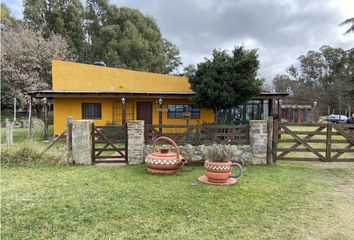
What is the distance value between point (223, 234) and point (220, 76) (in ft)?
34.0

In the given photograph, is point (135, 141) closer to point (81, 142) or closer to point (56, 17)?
point (81, 142)

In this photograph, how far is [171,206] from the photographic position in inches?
179

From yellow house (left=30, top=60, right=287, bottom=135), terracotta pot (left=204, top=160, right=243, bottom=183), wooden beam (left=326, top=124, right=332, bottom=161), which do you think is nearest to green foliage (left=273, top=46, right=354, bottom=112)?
yellow house (left=30, top=60, right=287, bottom=135)

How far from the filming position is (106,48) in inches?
1142

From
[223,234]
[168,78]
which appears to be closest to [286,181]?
[223,234]

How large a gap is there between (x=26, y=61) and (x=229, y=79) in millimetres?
19201

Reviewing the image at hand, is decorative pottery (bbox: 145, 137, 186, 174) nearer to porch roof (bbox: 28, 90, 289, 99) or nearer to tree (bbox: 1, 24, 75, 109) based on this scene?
porch roof (bbox: 28, 90, 289, 99)

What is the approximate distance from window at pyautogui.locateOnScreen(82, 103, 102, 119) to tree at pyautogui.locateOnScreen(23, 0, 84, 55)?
49.1ft

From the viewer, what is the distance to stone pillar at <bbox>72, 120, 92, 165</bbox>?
8.02 meters

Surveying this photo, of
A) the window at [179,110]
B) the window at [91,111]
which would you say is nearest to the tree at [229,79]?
the window at [179,110]

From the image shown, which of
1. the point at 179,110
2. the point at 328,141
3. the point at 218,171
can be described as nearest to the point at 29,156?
the point at 218,171

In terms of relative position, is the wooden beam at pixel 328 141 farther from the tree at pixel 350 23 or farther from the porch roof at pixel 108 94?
the tree at pixel 350 23

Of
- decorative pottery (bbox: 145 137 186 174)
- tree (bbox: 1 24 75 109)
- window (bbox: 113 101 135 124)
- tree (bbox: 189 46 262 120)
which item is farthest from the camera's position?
tree (bbox: 1 24 75 109)

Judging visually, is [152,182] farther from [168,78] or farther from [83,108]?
[168,78]
